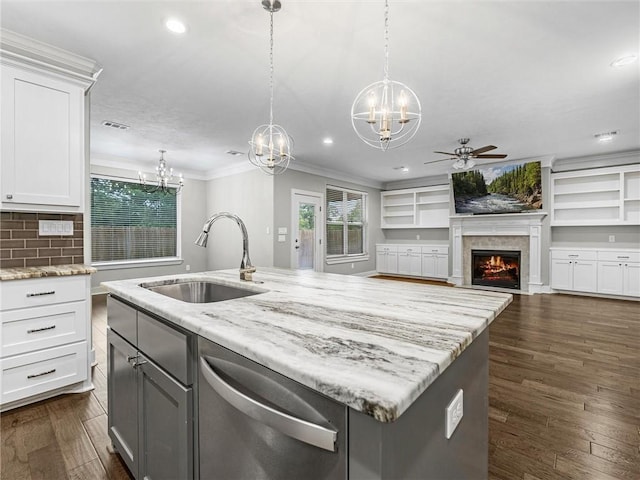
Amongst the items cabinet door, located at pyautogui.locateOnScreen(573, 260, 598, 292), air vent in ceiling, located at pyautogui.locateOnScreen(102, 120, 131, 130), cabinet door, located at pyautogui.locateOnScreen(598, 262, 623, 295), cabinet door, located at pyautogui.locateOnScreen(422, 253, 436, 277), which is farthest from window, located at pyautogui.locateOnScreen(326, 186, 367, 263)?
cabinet door, located at pyautogui.locateOnScreen(598, 262, 623, 295)

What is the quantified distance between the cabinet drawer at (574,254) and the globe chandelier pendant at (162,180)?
7270mm

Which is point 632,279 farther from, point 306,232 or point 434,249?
point 306,232

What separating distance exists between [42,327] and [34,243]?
76 cm

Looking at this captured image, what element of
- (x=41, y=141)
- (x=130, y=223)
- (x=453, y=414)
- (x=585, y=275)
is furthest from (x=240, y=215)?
(x=585, y=275)

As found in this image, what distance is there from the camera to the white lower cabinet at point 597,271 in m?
5.39

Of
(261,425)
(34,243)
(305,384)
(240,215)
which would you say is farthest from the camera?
(240,215)

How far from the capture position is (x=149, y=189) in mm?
6496

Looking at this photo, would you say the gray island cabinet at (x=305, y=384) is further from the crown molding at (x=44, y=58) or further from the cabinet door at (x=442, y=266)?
the cabinet door at (x=442, y=266)

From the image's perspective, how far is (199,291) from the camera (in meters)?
2.00

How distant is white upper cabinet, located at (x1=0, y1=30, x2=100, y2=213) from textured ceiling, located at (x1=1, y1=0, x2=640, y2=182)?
0.20 m

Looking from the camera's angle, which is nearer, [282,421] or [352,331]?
[282,421]

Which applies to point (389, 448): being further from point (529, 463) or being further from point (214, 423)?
point (529, 463)

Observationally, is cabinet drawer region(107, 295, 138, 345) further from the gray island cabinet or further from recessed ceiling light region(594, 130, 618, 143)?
recessed ceiling light region(594, 130, 618, 143)

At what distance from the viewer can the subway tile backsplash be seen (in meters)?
2.43
